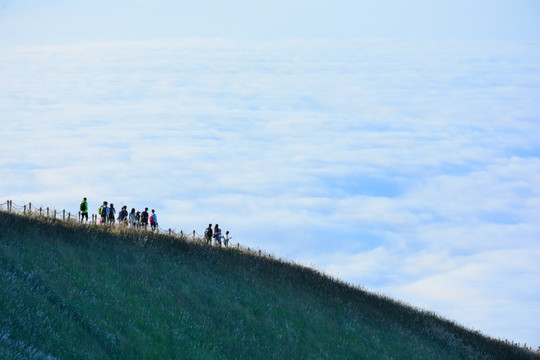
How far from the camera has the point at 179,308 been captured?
1148 inches

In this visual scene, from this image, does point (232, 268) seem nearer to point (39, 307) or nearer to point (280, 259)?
point (280, 259)

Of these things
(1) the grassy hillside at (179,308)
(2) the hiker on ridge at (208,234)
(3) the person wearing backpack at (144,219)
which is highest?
(3) the person wearing backpack at (144,219)

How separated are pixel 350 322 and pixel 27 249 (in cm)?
1737

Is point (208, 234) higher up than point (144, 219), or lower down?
lower down

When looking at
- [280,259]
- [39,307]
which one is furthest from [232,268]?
[39,307]

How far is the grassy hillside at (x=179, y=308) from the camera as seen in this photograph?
74.7 feet

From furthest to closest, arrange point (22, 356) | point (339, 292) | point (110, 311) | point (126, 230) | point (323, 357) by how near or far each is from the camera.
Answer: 1. point (339, 292)
2. point (126, 230)
3. point (323, 357)
4. point (110, 311)
5. point (22, 356)

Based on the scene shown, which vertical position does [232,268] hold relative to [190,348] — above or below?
above

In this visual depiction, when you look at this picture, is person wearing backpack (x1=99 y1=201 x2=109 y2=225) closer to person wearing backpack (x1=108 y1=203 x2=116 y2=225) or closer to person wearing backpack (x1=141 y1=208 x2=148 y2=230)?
person wearing backpack (x1=108 y1=203 x2=116 y2=225)

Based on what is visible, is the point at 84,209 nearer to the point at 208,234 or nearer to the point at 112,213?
the point at 112,213

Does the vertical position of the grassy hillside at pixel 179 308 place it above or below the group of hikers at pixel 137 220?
below

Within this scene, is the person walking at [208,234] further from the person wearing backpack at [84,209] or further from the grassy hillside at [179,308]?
the person wearing backpack at [84,209]

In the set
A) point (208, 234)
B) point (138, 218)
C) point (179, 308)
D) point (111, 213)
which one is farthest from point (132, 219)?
point (179, 308)

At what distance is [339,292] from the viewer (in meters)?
41.1
